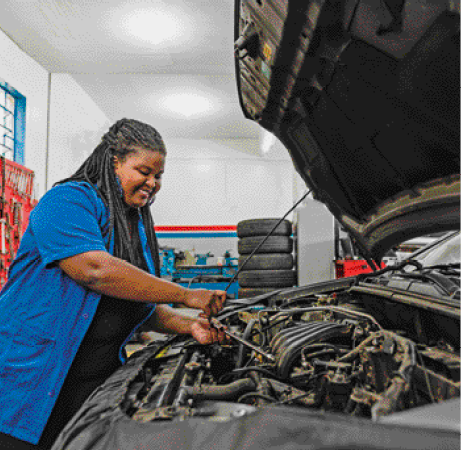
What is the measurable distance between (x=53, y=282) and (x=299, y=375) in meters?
0.76

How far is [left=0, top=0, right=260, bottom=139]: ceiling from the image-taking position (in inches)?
137

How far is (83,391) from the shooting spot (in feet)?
3.71

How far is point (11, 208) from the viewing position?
11.7ft

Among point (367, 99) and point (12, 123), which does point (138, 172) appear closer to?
point (367, 99)

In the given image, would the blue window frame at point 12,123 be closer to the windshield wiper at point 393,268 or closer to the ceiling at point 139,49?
the ceiling at point 139,49

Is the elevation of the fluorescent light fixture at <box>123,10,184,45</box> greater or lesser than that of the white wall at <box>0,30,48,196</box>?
greater

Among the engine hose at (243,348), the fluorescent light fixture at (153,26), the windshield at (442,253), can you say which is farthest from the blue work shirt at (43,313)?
the fluorescent light fixture at (153,26)

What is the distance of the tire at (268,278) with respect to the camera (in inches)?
154

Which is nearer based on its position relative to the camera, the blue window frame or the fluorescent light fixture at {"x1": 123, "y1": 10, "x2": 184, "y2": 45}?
the fluorescent light fixture at {"x1": 123, "y1": 10, "x2": 184, "y2": 45}

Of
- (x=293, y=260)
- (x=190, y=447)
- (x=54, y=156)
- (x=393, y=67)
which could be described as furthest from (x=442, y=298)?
(x=54, y=156)

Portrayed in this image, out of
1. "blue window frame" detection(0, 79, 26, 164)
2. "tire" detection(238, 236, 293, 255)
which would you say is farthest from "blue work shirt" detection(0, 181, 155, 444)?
"blue window frame" detection(0, 79, 26, 164)

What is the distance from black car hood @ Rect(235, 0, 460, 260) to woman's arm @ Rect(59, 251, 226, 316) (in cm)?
73

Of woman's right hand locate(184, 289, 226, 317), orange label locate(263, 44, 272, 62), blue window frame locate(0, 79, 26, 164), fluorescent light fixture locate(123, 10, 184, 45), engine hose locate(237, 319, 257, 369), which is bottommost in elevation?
engine hose locate(237, 319, 257, 369)

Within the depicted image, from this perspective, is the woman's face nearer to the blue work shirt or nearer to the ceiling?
the blue work shirt
